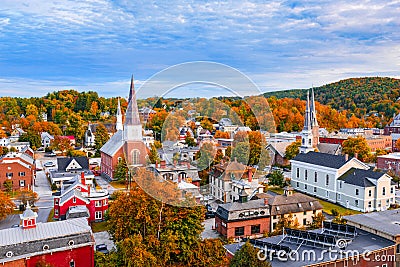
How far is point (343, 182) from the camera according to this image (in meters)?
29.5

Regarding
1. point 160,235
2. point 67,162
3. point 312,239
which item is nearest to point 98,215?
point 160,235

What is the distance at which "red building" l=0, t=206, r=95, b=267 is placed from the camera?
15.1 m

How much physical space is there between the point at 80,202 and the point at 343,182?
1982 centimetres

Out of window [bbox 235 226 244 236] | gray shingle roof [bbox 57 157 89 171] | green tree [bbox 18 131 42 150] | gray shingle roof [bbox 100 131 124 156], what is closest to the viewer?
window [bbox 235 226 244 236]

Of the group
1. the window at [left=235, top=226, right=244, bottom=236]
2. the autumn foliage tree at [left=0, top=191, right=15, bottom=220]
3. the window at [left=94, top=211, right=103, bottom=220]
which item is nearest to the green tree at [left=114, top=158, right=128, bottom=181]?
the window at [left=94, top=211, right=103, bottom=220]

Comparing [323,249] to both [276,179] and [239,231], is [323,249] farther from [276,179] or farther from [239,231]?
[276,179]

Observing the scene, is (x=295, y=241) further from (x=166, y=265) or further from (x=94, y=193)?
(x=94, y=193)

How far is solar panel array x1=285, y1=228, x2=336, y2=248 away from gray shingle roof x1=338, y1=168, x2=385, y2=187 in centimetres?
1393

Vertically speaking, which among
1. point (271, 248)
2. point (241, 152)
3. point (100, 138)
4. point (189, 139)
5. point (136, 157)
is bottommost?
point (271, 248)

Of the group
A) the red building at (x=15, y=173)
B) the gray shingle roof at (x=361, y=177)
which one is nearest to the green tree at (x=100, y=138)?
the red building at (x=15, y=173)

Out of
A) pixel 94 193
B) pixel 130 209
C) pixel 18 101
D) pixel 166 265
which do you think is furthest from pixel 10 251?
pixel 18 101

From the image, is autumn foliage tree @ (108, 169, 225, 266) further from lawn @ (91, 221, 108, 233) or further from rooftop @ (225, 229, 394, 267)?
lawn @ (91, 221, 108, 233)

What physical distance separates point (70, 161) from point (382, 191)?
95.8 feet

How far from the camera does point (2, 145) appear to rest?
5678 centimetres
